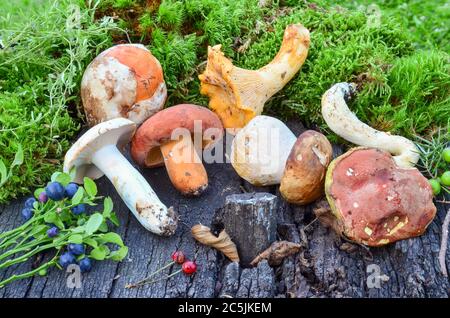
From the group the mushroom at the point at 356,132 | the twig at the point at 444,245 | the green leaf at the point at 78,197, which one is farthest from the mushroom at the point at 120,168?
the twig at the point at 444,245

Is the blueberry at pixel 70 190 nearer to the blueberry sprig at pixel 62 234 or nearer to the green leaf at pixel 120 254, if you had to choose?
the blueberry sprig at pixel 62 234

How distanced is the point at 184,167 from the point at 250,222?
471 mm

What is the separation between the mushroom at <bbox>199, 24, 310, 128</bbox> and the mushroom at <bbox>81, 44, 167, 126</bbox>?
10.5 inches

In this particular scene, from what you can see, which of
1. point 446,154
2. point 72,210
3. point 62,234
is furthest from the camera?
point 446,154

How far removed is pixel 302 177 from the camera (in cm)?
248

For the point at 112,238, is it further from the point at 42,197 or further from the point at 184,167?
the point at 184,167

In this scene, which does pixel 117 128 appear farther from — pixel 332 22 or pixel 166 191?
pixel 332 22

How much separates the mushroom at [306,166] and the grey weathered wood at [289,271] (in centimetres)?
16

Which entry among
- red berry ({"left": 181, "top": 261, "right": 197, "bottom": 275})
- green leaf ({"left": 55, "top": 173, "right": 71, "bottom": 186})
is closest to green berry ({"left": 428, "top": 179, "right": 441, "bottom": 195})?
red berry ({"left": 181, "top": 261, "right": 197, "bottom": 275})

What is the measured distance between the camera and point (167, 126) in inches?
105

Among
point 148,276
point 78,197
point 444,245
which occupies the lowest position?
point 148,276

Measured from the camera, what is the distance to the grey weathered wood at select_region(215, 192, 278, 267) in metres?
2.40

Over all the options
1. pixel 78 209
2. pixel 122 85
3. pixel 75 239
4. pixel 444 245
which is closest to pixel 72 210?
pixel 78 209

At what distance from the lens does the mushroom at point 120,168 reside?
99.9 inches
